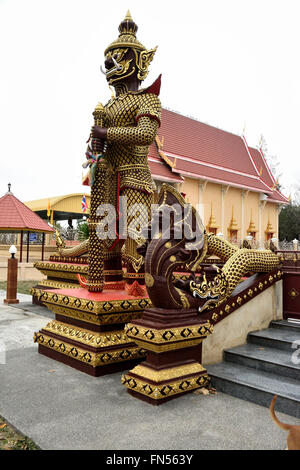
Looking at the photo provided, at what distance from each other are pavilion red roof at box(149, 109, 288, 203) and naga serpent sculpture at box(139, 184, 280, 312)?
9.82m

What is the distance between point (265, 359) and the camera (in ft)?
9.53

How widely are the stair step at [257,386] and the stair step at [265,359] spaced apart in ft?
0.13

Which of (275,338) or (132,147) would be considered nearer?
(275,338)

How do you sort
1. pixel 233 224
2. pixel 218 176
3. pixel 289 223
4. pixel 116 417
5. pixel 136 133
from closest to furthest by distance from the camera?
1. pixel 116 417
2. pixel 136 133
3. pixel 218 176
4. pixel 233 224
5. pixel 289 223

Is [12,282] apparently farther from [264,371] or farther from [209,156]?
[209,156]

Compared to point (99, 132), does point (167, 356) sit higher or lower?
lower

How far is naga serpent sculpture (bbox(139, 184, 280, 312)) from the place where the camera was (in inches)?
108

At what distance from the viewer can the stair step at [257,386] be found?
7.79 ft

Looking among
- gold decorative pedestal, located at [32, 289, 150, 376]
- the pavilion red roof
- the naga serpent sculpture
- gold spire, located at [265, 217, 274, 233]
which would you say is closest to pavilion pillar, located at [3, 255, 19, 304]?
gold decorative pedestal, located at [32, 289, 150, 376]

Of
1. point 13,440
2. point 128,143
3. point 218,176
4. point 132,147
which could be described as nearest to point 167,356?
point 13,440

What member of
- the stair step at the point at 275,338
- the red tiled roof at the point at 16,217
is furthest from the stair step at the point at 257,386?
the red tiled roof at the point at 16,217

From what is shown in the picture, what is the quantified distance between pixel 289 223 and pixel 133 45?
90.0 feet

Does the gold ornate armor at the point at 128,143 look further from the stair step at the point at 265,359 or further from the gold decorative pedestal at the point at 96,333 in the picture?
the stair step at the point at 265,359
